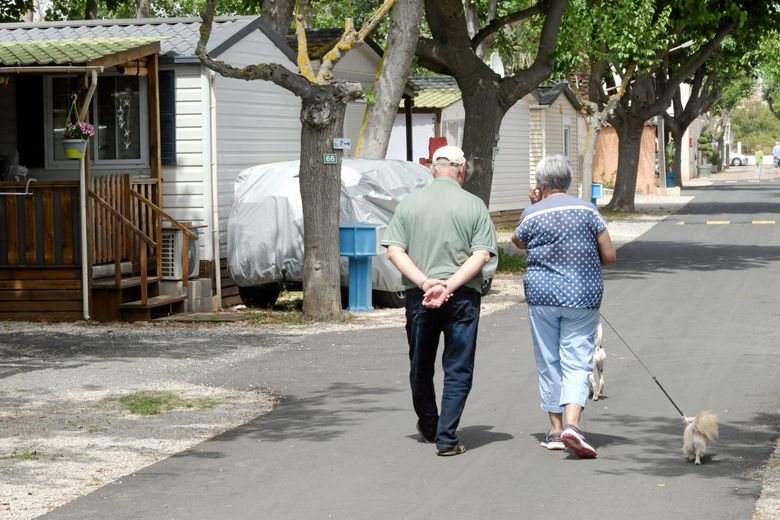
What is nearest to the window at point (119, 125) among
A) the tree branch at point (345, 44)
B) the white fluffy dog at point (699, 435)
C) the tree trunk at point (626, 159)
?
the tree branch at point (345, 44)

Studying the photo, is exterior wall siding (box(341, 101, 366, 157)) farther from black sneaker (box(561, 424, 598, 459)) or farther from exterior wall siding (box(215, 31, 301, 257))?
black sneaker (box(561, 424, 598, 459))

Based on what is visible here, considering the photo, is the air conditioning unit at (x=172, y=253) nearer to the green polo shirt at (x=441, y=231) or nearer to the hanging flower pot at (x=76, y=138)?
the hanging flower pot at (x=76, y=138)

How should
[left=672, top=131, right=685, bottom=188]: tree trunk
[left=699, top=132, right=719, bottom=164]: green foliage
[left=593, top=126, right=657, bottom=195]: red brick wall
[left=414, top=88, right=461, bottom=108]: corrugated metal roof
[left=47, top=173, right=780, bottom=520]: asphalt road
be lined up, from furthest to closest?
[left=699, top=132, right=719, bottom=164]: green foliage, [left=672, top=131, right=685, bottom=188]: tree trunk, [left=593, top=126, right=657, bottom=195]: red brick wall, [left=414, top=88, right=461, bottom=108]: corrugated metal roof, [left=47, top=173, right=780, bottom=520]: asphalt road

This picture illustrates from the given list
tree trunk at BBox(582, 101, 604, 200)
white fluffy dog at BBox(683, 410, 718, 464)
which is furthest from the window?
tree trunk at BBox(582, 101, 604, 200)

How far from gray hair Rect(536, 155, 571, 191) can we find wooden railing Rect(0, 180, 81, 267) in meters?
8.60

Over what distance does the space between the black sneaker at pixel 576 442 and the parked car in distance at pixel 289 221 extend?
28.4 ft

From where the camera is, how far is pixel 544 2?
79.0ft

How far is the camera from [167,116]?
16.9 meters

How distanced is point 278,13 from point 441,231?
16302mm

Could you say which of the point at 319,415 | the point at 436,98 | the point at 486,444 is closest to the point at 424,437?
the point at 486,444

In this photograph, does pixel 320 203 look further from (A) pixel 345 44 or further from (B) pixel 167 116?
(B) pixel 167 116

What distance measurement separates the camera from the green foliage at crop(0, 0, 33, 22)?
81.3ft

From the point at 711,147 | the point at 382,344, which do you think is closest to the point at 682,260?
the point at 382,344

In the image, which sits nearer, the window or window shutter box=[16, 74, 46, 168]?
the window
